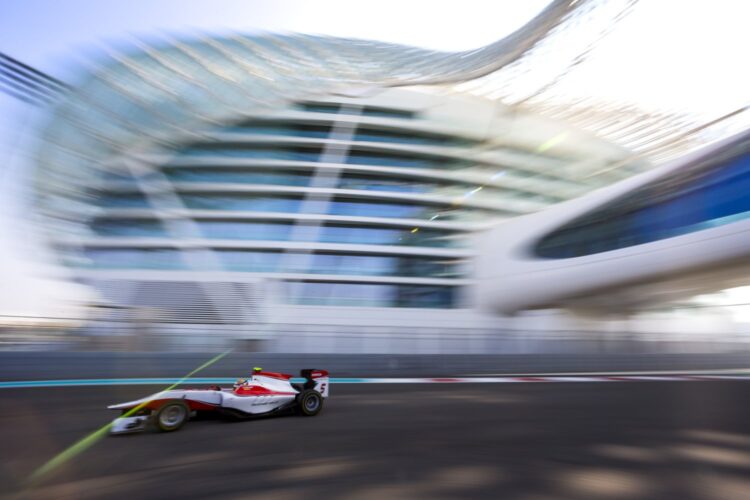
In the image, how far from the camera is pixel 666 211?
17.0 m

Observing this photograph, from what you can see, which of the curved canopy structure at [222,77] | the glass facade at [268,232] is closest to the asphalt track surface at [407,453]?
the curved canopy structure at [222,77]

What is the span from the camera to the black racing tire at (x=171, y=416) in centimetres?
452

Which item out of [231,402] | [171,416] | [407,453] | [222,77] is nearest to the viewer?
[407,453]

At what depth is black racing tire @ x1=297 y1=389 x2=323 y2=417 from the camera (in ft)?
18.2

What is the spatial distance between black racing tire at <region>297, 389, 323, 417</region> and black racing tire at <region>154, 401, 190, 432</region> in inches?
49.6

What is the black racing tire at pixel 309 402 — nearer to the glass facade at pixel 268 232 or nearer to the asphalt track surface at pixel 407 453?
the asphalt track surface at pixel 407 453

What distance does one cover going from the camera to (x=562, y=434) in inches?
178

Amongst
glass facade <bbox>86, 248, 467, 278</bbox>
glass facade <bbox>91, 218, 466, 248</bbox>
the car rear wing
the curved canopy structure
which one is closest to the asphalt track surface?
the car rear wing

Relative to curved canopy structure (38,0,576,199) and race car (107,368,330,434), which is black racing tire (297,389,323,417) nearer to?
race car (107,368,330,434)

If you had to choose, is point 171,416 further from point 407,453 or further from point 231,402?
point 407,453

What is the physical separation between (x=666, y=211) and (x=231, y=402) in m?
16.6

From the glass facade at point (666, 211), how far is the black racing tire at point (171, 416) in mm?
15376

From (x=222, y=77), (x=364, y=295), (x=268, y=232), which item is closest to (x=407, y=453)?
(x=364, y=295)

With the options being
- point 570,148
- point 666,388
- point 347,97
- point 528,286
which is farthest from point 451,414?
point 570,148
